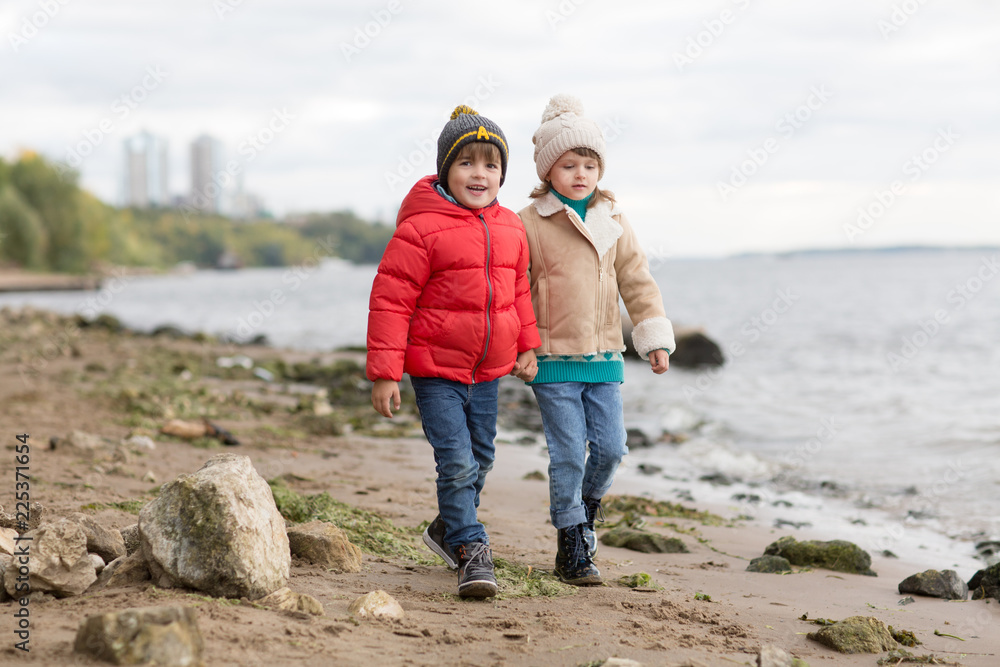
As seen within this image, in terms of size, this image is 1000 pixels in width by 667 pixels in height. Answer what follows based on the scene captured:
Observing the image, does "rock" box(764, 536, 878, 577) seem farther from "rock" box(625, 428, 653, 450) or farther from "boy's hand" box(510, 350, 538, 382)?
"rock" box(625, 428, 653, 450)

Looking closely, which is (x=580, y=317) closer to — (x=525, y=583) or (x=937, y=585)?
(x=525, y=583)

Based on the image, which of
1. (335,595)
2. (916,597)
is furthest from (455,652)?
(916,597)

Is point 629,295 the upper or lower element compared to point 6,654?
upper

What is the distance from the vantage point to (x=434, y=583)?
11.2 feet

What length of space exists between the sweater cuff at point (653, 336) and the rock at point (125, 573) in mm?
2234

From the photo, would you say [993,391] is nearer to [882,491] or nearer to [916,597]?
[882,491]

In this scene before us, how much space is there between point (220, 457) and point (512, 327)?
130 centimetres

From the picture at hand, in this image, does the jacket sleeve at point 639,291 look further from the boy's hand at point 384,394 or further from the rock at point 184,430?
the rock at point 184,430

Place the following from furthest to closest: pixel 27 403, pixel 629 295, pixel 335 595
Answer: pixel 27 403 → pixel 629 295 → pixel 335 595

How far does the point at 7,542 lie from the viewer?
2988 mm

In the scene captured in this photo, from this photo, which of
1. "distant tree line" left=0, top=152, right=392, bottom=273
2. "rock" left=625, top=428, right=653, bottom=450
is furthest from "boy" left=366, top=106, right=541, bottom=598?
"distant tree line" left=0, top=152, right=392, bottom=273

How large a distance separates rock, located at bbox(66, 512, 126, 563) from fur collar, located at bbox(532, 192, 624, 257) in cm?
226

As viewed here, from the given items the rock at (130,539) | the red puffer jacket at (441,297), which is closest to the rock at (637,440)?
the red puffer jacket at (441,297)

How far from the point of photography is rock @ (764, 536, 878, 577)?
4.38 metres
